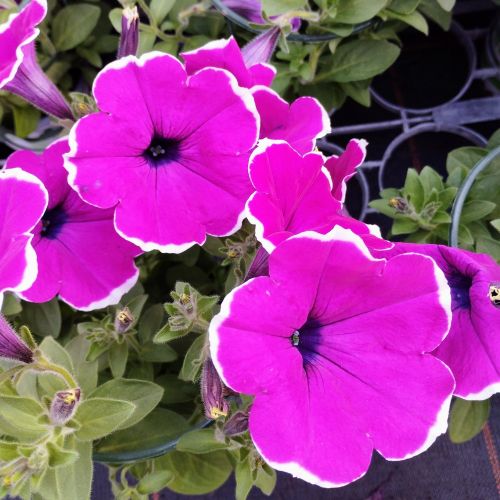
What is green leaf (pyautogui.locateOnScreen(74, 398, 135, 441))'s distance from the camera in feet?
1.99

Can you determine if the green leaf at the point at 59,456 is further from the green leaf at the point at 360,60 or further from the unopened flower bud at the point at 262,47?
the green leaf at the point at 360,60

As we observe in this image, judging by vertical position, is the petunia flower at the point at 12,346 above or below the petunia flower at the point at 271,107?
below

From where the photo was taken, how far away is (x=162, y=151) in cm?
66

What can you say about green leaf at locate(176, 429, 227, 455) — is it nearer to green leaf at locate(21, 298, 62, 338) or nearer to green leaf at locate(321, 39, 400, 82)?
green leaf at locate(21, 298, 62, 338)

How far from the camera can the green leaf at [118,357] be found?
29.6 inches

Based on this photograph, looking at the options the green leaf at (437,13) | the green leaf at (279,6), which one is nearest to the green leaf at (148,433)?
the green leaf at (279,6)

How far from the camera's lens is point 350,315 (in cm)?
53

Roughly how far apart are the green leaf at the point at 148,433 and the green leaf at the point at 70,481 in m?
0.14

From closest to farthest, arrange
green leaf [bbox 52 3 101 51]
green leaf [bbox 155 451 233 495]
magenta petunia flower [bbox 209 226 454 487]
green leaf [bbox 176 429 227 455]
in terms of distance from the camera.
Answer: magenta petunia flower [bbox 209 226 454 487], green leaf [bbox 176 429 227 455], green leaf [bbox 155 451 233 495], green leaf [bbox 52 3 101 51]

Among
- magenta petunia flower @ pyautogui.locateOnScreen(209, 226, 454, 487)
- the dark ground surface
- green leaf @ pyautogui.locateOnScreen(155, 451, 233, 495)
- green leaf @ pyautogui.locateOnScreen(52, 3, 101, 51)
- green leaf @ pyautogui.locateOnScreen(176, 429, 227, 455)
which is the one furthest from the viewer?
green leaf @ pyautogui.locateOnScreen(52, 3, 101, 51)

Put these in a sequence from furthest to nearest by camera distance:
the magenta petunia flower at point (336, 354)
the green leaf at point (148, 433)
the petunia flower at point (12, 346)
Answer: the green leaf at point (148, 433) → the petunia flower at point (12, 346) → the magenta petunia flower at point (336, 354)

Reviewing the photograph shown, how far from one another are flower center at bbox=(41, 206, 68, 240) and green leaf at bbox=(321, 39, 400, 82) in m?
0.60

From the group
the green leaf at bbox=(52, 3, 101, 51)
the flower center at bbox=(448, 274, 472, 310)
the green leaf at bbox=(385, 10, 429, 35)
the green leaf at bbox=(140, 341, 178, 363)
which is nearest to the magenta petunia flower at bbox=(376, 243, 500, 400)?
the flower center at bbox=(448, 274, 472, 310)

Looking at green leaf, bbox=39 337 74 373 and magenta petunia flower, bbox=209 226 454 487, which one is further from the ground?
magenta petunia flower, bbox=209 226 454 487
